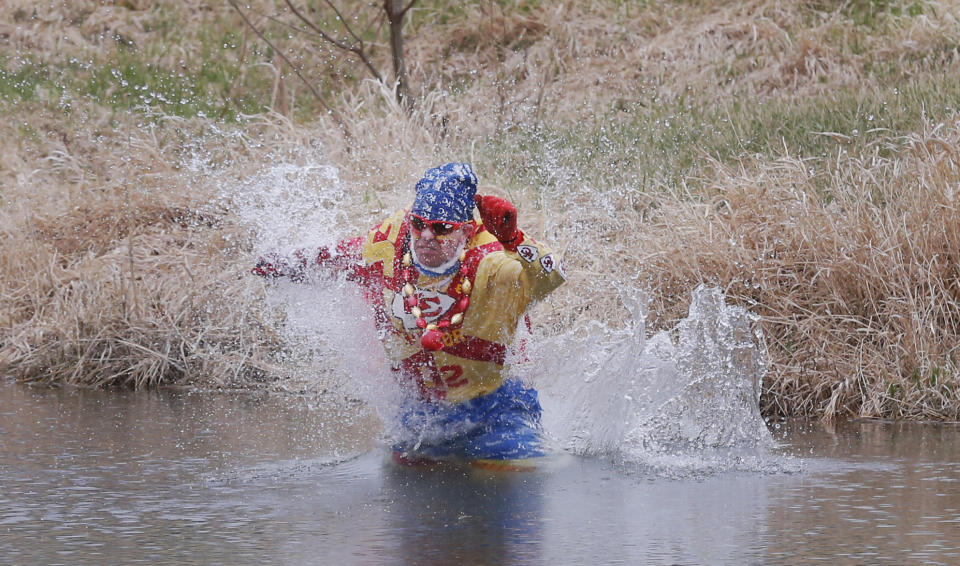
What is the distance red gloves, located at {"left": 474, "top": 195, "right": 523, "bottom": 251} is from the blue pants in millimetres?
842

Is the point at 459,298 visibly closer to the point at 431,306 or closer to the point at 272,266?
the point at 431,306

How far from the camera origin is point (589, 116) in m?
14.8

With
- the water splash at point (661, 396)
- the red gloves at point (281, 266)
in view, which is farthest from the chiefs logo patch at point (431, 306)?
the water splash at point (661, 396)

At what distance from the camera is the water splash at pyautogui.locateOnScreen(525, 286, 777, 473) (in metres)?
7.36

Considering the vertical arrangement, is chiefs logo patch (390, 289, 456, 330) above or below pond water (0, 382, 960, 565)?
above

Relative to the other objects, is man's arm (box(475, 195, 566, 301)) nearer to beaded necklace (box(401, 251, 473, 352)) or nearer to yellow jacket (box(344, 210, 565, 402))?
yellow jacket (box(344, 210, 565, 402))

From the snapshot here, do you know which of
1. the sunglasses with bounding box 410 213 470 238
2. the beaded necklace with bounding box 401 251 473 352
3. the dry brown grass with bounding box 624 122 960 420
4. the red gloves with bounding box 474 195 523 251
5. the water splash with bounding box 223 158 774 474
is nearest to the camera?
the red gloves with bounding box 474 195 523 251

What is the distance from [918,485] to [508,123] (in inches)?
323

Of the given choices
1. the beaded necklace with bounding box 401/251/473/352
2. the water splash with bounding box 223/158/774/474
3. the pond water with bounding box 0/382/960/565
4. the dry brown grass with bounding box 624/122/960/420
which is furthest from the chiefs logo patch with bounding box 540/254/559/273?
the dry brown grass with bounding box 624/122/960/420

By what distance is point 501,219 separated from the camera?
6.34 metres

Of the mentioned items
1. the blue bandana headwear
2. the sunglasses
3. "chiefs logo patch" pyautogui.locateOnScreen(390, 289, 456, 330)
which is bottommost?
"chiefs logo patch" pyautogui.locateOnScreen(390, 289, 456, 330)

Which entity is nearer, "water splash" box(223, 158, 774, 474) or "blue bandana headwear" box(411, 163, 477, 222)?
"blue bandana headwear" box(411, 163, 477, 222)

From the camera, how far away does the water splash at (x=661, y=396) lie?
7.36 meters

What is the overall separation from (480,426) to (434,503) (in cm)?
86
